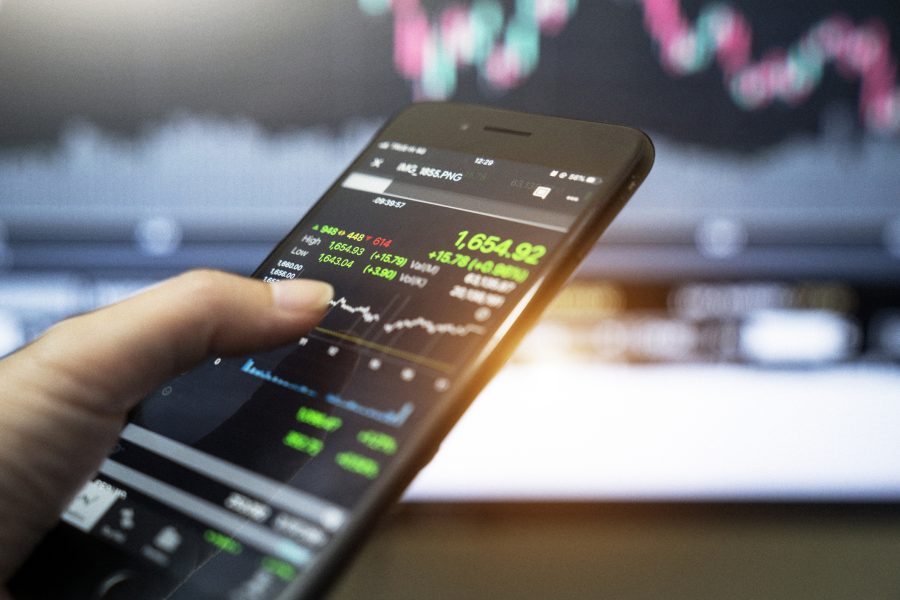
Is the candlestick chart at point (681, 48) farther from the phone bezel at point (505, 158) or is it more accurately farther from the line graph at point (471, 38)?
the phone bezel at point (505, 158)

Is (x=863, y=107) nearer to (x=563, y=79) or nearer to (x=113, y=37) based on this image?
(x=563, y=79)

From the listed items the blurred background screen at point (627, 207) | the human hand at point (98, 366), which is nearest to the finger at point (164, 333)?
the human hand at point (98, 366)

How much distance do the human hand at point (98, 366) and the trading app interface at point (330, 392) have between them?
0.05 ft

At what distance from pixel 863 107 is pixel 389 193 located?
1.78ft

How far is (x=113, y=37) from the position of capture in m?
0.75

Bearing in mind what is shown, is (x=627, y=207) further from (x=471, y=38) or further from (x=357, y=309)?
(x=357, y=309)

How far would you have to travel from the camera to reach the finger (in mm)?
411

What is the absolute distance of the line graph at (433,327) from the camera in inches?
15.8

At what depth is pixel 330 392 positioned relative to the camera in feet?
1.34

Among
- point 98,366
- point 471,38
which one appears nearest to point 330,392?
point 98,366

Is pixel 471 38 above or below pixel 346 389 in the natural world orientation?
above

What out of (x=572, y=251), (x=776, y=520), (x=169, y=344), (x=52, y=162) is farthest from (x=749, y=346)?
(x=52, y=162)

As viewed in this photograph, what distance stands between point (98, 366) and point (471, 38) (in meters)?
0.50

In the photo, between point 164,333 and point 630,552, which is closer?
point 164,333
